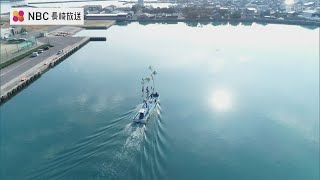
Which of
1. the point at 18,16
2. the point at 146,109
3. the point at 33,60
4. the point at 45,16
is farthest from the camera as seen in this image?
the point at 33,60

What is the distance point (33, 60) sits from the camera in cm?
6206

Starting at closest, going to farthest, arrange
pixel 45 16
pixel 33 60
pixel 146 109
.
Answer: pixel 146 109, pixel 45 16, pixel 33 60

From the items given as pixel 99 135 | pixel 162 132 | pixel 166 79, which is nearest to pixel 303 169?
pixel 162 132

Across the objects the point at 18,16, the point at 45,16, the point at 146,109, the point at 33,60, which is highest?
the point at 45,16

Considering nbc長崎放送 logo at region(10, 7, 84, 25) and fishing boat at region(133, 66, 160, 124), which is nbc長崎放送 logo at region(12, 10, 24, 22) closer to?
nbc長崎放送 logo at region(10, 7, 84, 25)

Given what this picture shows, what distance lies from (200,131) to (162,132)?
4728 millimetres

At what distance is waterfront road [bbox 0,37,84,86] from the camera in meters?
52.2

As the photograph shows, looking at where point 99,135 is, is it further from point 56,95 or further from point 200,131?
point 56,95

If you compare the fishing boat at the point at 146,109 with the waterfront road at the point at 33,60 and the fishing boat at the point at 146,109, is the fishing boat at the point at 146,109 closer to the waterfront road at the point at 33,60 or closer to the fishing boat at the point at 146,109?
the fishing boat at the point at 146,109

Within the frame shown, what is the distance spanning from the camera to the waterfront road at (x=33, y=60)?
52.2 metres

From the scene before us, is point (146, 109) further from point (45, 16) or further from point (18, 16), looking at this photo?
point (18, 16)

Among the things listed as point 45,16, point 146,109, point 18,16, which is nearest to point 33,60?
point 18,16

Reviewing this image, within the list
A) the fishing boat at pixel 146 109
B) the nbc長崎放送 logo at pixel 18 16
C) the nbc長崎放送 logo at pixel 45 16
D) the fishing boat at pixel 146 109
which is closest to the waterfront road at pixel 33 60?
the nbc長崎放送 logo at pixel 45 16

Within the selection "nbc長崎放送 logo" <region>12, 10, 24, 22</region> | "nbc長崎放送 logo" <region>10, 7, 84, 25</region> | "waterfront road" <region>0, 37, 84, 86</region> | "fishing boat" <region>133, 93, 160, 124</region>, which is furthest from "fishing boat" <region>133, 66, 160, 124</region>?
"nbc長崎放送 logo" <region>12, 10, 24, 22</region>
